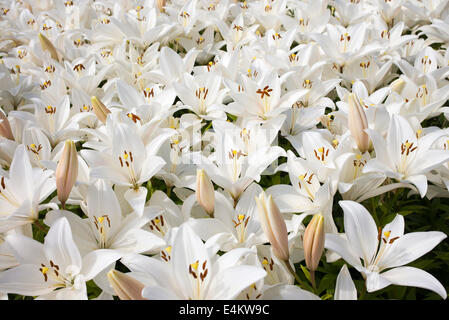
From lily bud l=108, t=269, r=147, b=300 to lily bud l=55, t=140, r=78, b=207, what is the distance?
37 cm

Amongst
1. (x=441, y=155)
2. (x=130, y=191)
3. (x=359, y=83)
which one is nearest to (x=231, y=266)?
(x=130, y=191)

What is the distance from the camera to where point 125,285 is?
91 cm

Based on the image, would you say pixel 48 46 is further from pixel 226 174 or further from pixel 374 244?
pixel 374 244

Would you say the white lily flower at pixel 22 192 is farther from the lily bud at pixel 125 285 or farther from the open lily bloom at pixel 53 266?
the lily bud at pixel 125 285

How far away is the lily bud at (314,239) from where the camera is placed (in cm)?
99

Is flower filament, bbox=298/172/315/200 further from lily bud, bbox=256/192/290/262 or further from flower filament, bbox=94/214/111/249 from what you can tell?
flower filament, bbox=94/214/111/249

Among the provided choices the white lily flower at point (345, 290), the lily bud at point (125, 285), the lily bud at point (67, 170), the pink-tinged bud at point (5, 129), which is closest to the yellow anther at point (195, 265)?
the lily bud at point (125, 285)

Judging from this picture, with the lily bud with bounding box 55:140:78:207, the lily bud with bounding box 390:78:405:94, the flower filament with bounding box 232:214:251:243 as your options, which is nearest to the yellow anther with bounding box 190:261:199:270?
the flower filament with bounding box 232:214:251:243

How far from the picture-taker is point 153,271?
0.98 meters

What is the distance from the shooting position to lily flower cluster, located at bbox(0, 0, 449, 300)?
102 centimetres

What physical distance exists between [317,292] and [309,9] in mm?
1700

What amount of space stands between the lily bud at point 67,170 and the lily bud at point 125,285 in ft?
1.22

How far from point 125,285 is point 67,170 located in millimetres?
407
